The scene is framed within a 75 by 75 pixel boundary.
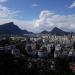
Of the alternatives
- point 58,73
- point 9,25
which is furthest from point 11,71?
point 9,25

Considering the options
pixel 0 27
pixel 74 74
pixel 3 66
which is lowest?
pixel 74 74

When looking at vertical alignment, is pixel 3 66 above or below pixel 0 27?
below

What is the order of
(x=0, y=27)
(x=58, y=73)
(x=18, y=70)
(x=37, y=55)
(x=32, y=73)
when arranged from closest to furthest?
(x=18, y=70)
(x=32, y=73)
(x=58, y=73)
(x=37, y=55)
(x=0, y=27)

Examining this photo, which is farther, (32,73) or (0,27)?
(0,27)

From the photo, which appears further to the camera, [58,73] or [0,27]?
[0,27]

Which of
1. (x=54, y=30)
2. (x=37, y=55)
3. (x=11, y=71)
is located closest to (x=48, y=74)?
(x=11, y=71)

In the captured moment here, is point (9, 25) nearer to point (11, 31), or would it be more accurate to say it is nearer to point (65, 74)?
point (11, 31)

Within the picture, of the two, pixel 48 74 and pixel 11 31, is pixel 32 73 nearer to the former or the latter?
pixel 48 74

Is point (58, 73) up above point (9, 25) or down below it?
below

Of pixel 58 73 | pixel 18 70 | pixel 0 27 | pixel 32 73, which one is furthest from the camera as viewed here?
pixel 0 27
